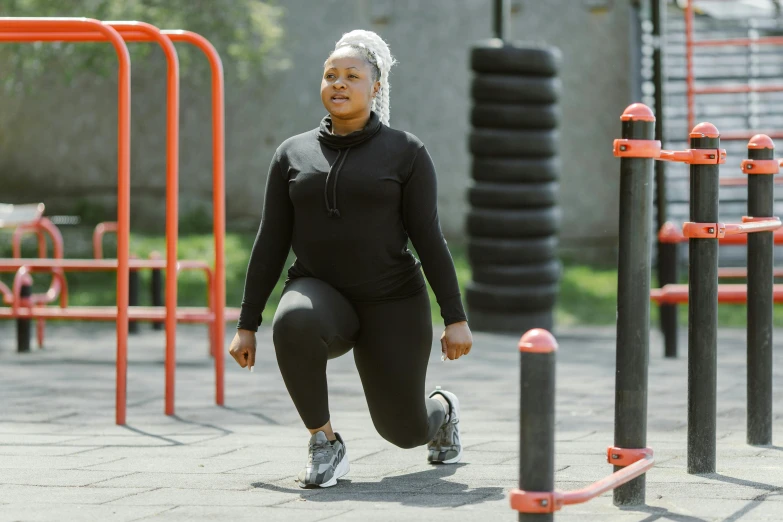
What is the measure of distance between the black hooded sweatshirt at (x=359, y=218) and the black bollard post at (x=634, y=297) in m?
0.59

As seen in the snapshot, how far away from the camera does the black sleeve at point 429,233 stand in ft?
12.8

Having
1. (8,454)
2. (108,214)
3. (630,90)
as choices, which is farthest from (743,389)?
(108,214)

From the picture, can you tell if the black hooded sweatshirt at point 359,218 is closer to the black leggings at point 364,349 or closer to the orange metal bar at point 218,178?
the black leggings at point 364,349

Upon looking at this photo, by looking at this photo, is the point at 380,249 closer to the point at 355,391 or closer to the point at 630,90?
the point at 355,391

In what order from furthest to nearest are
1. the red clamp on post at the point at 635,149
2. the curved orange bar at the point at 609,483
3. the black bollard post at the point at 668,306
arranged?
the black bollard post at the point at 668,306 < the red clamp on post at the point at 635,149 < the curved orange bar at the point at 609,483

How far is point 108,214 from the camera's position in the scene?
15.1 m

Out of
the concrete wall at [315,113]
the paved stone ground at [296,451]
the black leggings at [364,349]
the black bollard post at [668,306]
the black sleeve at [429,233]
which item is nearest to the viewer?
the paved stone ground at [296,451]

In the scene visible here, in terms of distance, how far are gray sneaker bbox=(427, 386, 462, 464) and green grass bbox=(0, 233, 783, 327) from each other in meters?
5.38

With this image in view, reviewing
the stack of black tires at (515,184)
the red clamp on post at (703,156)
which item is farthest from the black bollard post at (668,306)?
the red clamp on post at (703,156)

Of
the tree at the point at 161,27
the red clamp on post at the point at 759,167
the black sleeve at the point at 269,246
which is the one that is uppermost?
the tree at the point at 161,27

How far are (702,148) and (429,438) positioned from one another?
1.18 meters

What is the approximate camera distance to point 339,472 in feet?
13.0

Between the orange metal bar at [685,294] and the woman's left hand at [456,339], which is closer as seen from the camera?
the woman's left hand at [456,339]

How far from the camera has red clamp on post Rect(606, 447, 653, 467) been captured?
3.48 m
